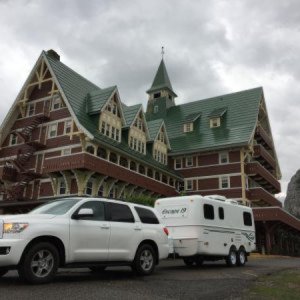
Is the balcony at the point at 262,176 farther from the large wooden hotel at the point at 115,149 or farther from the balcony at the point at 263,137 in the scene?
the balcony at the point at 263,137

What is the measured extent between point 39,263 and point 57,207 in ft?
5.43

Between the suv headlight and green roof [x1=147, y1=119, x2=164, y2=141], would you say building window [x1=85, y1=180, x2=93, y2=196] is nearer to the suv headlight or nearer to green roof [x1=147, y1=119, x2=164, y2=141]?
green roof [x1=147, y1=119, x2=164, y2=141]

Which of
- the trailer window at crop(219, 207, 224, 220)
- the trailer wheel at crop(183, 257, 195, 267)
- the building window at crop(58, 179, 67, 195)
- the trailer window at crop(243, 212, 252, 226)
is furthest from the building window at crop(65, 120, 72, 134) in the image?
the trailer window at crop(219, 207, 224, 220)

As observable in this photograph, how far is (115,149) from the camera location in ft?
114

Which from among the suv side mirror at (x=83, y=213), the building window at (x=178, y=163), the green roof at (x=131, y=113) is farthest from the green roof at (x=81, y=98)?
the suv side mirror at (x=83, y=213)

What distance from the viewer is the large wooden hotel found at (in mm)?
34125

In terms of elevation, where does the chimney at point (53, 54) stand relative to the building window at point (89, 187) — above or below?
above

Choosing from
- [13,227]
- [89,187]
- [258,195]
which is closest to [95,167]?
[89,187]

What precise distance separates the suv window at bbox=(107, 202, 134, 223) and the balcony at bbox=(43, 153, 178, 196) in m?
19.6

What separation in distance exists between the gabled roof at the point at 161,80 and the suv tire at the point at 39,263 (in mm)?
52008

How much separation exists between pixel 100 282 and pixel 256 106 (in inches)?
1634

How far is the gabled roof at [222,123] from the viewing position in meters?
44.3

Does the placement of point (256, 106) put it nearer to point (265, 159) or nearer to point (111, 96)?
point (265, 159)

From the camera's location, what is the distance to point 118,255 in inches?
418
